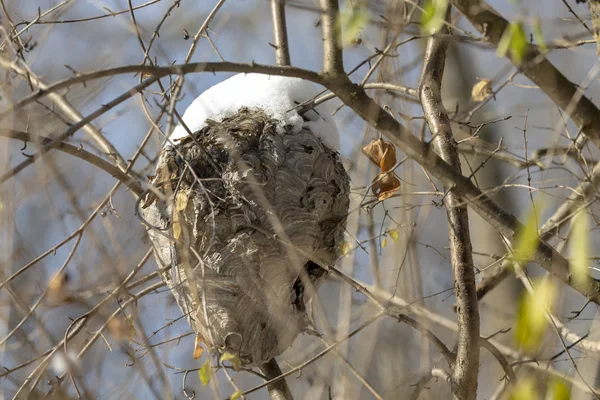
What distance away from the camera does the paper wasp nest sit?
3129mm

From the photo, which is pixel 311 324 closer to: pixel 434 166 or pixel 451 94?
pixel 434 166

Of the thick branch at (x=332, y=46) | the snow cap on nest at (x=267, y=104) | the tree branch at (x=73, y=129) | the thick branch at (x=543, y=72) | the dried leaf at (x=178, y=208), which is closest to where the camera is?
the thick branch at (x=543, y=72)

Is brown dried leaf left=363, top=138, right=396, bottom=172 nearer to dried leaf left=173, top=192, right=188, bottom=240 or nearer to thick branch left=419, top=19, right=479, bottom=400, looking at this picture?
thick branch left=419, top=19, right=479, bottom=400

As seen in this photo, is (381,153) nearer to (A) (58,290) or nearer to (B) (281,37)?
(B) (281,37)

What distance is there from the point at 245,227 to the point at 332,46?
3.36ft

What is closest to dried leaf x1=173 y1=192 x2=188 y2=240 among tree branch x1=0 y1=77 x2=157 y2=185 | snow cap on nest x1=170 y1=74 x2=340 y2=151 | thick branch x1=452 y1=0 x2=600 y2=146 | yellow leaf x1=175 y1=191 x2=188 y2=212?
yellow leaf x1=175 y1=191 x2=188 y2=212

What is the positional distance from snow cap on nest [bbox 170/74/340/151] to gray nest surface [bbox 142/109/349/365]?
9cm

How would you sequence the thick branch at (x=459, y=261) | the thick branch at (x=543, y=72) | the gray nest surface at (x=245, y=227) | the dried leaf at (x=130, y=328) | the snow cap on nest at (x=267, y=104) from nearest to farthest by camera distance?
the thick branch at (x=543, y=72), the thick branch at (x=459, y=261), the gray nest surface at (x=245, y=227), the dried leaf at (x=130, y=328), the snow cap on nest at (x=267, y=104)

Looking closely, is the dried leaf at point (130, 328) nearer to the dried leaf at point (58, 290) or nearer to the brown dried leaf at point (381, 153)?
the dried leaf at point (58, 290)

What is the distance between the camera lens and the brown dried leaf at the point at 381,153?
341 cm

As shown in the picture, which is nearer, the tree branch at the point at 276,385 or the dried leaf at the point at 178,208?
the dried leaf at the point at 178,208

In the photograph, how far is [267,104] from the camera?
3.53 meters

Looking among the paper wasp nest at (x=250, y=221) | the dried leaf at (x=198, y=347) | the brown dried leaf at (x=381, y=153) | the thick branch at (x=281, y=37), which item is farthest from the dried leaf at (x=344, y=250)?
the thick branch at (x=281, y=37)

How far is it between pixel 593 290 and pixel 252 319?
1.36 meters
